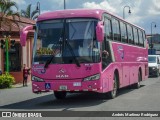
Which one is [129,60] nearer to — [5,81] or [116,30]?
[116,30]

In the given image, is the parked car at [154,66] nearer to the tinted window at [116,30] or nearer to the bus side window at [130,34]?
the bus side window at [130,34]

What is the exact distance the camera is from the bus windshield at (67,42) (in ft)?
47.4

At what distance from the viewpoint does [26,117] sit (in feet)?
37.9

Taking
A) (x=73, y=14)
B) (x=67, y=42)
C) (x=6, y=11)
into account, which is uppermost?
(x=6, y=11)

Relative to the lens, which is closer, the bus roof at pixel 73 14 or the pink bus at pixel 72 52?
the pink bus at pixel 72 52

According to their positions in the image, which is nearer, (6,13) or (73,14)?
(73,14)

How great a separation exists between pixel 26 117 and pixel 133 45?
10.9 metres

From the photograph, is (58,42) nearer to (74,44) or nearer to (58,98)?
(74,44)

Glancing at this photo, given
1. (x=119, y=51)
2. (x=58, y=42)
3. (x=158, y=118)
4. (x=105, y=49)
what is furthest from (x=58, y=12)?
(x=158, y=118)

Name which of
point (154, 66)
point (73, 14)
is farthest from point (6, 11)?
point (73, 14)

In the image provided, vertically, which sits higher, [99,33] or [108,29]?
[108,29]

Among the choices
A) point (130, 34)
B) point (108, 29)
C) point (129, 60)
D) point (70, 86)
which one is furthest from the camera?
point (130, 34)

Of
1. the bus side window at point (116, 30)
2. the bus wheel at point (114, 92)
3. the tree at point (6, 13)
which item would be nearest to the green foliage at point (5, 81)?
the tree at point (6, 13)

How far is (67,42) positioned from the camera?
14.6 m
